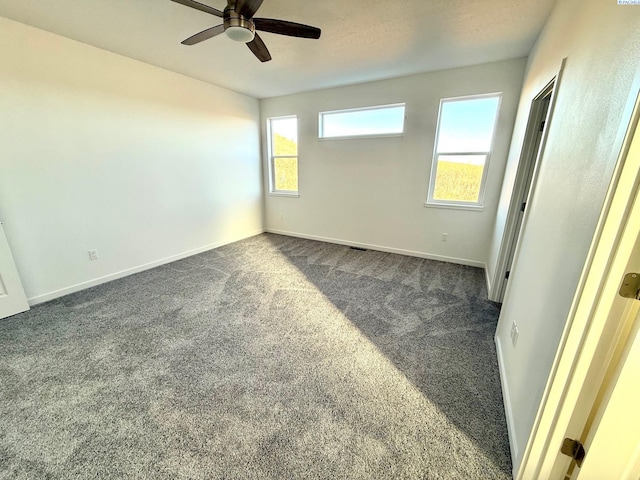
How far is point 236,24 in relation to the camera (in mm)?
1632

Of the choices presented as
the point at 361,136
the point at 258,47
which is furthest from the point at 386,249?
the point at 258,47

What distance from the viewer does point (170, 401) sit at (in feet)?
4.91

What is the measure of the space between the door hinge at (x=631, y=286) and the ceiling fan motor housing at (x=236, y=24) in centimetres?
228

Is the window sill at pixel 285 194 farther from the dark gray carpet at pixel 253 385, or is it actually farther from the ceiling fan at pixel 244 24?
the ceiling fan at pixel 244 24

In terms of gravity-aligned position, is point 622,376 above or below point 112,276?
above

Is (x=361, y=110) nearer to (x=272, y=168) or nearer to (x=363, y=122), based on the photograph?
(x=363, y=122)

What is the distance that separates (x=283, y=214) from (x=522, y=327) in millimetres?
4181

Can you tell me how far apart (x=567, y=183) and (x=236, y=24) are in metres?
2.13

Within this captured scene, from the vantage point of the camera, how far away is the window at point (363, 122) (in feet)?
12.0

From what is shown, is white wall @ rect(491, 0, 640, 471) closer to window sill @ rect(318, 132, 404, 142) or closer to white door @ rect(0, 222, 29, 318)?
window sill @ rect(318, 132, 404, 142)

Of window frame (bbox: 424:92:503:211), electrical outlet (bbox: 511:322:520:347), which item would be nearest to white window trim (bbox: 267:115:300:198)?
window frame (bbox: 424:92:503:211)

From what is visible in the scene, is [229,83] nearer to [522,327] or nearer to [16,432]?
[16,432]

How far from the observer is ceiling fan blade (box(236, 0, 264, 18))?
1.54 meters

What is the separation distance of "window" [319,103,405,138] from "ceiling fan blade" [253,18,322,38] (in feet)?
6.96
